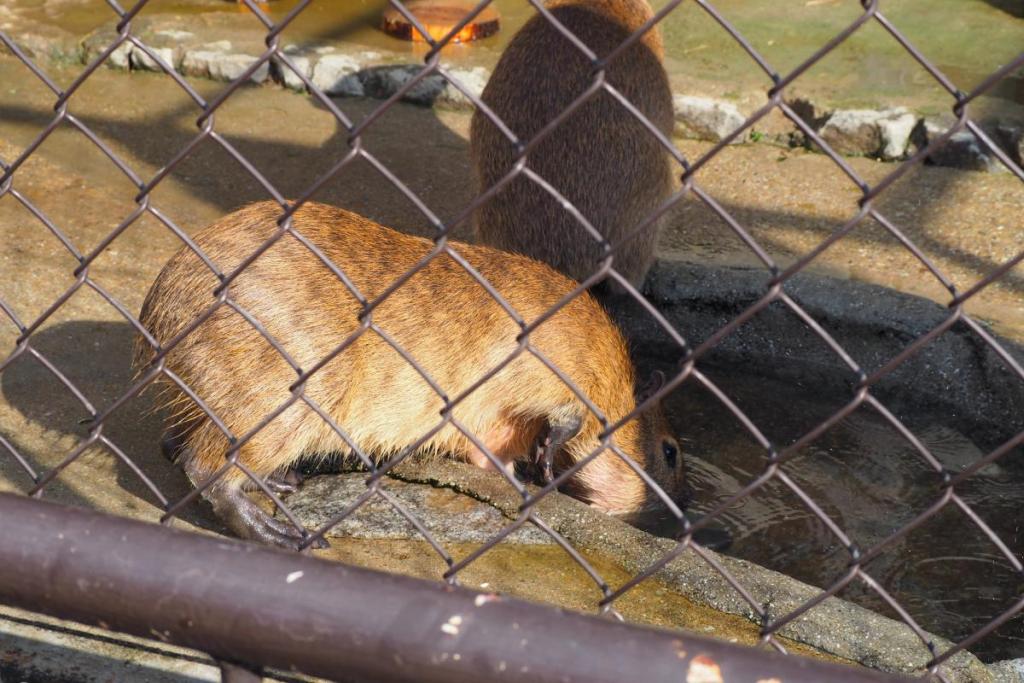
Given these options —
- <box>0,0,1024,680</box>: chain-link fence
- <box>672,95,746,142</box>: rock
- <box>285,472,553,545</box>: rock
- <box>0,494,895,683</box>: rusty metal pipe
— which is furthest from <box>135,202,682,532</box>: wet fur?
<box>672,95,746,142</box>: rock

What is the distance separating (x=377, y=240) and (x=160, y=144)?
98.6 inches

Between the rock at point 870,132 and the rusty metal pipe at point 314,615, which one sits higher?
the rusty metal pipe at point 314,615

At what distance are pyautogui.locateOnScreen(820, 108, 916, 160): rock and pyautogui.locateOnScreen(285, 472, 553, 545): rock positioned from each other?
2902 millimetres

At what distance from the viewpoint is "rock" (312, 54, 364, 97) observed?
5770mm

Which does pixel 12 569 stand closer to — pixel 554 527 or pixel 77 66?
pixel 554 527

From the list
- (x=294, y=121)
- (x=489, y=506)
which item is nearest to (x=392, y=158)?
(x=294, y=121)

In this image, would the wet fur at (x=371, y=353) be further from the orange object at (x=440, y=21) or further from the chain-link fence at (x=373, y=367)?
the orange object at (x=440, y=21)

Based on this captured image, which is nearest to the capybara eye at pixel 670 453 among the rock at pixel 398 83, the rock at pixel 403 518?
the rock at pixel 403 518

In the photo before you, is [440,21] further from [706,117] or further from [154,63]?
[706,117]

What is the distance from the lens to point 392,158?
522 centimetres

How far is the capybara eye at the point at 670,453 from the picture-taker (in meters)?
3.66

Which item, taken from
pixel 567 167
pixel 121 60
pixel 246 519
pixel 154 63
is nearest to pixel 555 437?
pixel 246 519

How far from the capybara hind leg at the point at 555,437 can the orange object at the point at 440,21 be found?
11.2 feet

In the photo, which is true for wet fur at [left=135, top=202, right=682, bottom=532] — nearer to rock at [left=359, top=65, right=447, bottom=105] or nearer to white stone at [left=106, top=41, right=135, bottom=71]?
rock at [left=359, top=65, right=447, bottom=105]
